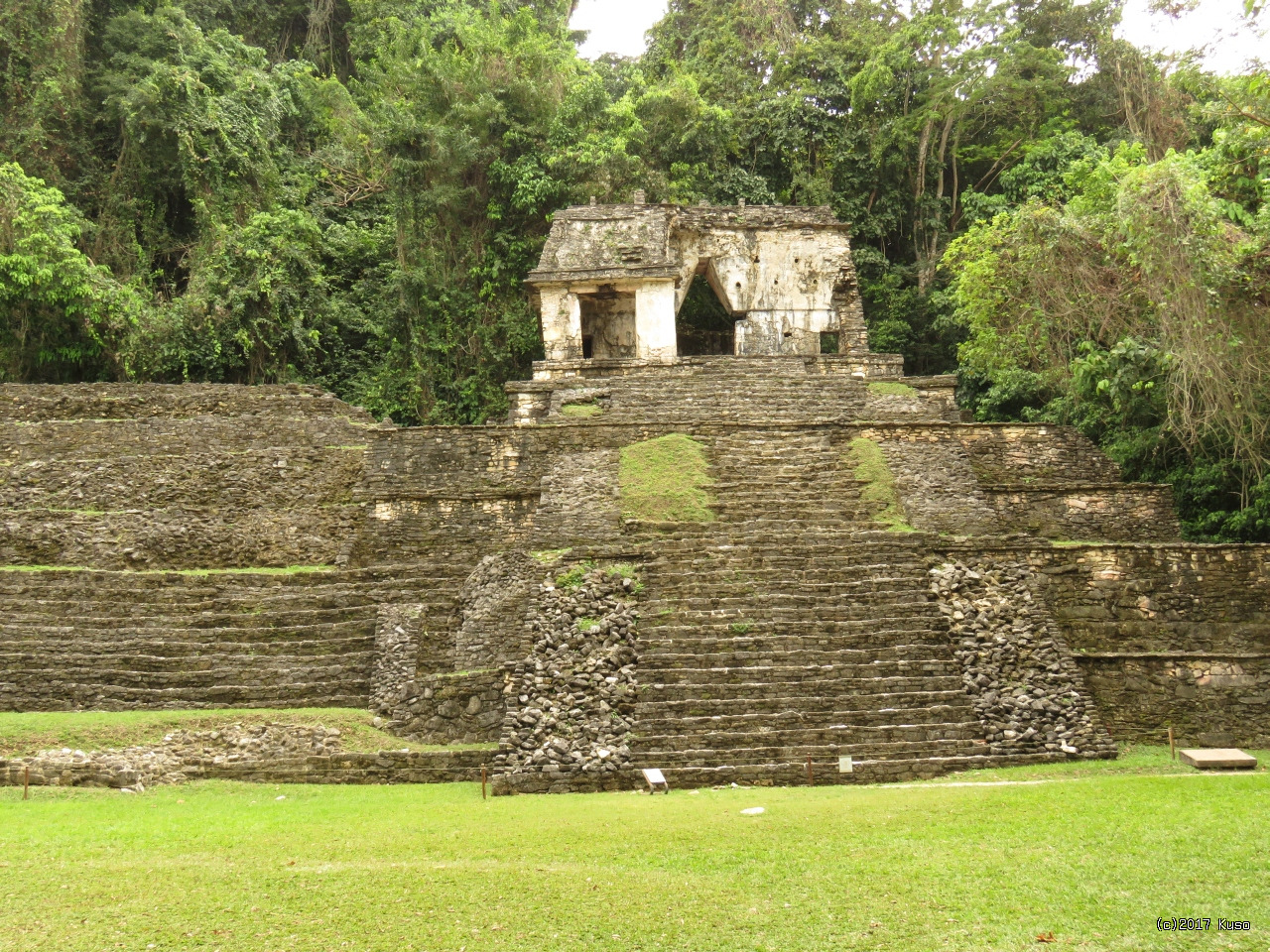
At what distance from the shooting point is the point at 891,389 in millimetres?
15688

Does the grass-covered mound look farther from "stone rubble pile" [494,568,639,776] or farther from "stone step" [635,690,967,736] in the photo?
"stone step" [635,690,967,736]

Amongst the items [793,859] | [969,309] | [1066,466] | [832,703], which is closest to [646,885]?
[793,859]

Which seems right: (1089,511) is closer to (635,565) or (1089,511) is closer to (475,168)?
(635,565)

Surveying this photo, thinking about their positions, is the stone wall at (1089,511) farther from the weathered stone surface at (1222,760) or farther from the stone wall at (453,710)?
the stone wall at (453,710)

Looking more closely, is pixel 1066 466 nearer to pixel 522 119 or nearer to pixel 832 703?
pixel 832 703

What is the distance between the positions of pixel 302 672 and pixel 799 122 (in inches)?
735

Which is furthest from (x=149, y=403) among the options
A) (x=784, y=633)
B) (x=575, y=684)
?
(x=784, y=633)

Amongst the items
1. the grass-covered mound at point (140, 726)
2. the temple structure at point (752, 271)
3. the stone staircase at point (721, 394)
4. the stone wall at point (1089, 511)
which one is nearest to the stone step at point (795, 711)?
the grass-covered mound at point (140, 726)

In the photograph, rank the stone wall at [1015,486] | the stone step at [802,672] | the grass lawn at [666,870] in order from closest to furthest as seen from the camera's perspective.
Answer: the grass lawn at [666,870] → the stone step at [802,672] → the stone wall at [1015,486]

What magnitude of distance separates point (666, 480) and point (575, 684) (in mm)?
3912

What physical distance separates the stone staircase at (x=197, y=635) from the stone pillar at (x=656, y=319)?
24.2 ft

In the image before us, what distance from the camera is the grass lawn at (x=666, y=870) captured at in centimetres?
451

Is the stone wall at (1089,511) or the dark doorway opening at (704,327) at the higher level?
the dark doorway opening at (704,327)

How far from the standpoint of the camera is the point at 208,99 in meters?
20.2
